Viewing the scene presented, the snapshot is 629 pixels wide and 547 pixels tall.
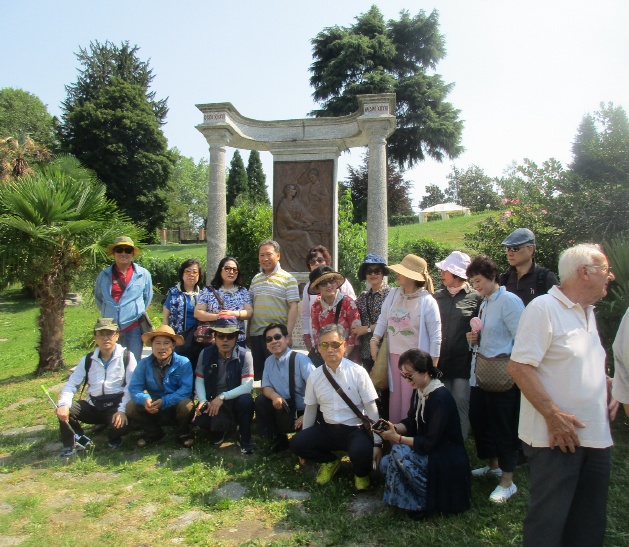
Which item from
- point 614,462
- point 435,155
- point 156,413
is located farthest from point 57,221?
point 435,155

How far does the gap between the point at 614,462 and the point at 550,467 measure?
2219 millimetres

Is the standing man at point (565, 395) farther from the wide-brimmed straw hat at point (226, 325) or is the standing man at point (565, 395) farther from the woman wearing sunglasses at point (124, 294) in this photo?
the woman wearing sunglasses at point (124, 294)

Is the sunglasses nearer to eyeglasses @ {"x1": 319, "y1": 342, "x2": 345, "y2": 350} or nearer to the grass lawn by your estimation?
eyeglasses @ {"x1": 319, "y1": 342, "x2": 345, "y2": 350}

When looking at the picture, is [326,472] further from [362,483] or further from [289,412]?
[289,412]

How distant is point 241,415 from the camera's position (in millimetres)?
4383

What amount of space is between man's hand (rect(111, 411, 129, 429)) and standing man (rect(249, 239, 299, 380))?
1.34 meters

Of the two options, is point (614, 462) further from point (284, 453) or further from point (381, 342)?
point (284, 453)

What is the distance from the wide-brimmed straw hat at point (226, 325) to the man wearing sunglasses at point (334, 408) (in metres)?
1.04

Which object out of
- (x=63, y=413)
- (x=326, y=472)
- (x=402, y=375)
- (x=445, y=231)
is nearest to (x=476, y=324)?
(x=402, y=375)

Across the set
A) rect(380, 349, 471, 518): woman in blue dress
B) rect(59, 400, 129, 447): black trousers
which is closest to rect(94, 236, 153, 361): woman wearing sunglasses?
rect(59, 400, 129, 447): black trousers

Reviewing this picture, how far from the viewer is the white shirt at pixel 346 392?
3.74 metres

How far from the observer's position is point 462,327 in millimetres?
3932

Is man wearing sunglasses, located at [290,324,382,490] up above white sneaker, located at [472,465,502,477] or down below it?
above

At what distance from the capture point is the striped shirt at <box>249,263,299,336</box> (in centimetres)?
502
